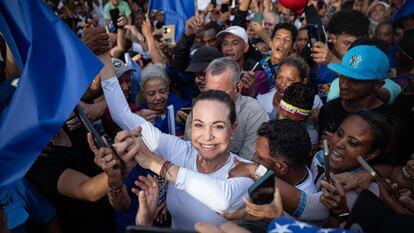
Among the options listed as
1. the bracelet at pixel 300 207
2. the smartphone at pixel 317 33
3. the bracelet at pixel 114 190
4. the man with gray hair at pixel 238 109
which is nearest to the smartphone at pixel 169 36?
the smartphone at pixel 317 33

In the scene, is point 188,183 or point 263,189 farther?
point 188,183

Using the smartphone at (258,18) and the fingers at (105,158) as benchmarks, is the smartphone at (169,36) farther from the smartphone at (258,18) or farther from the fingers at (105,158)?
the fingers at (105,158)

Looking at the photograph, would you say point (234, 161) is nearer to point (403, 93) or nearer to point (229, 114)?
point (229, 114)

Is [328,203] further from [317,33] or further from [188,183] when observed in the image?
[317,33]

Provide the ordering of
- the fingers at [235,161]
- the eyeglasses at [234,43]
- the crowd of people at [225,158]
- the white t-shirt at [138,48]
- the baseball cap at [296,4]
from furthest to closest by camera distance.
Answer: the white t-shirt at [138,48] → the baseball cap at [296,4] → the eyeglasses at [234,43] → the fingers at [235,161] → the crowd of people at [225,158]

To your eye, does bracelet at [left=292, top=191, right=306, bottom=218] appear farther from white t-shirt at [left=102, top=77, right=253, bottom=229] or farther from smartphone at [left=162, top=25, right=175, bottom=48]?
smartphone at [left=162, top=25, right=175, bottom=48]

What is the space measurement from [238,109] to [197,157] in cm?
85

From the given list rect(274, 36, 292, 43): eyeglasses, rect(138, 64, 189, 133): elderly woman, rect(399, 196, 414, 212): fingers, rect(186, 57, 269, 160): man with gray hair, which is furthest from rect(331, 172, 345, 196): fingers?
rect(274, 36, 292, 43): eyeglasses

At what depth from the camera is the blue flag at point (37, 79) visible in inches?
74.5

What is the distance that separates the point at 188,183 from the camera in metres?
1.97

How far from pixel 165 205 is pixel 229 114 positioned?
725mm

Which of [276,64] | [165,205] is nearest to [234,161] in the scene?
[165,205]

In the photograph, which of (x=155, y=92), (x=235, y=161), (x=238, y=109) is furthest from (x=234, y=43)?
(x=235, y=161)

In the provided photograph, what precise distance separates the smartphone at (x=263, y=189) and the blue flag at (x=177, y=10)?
4.01 m
